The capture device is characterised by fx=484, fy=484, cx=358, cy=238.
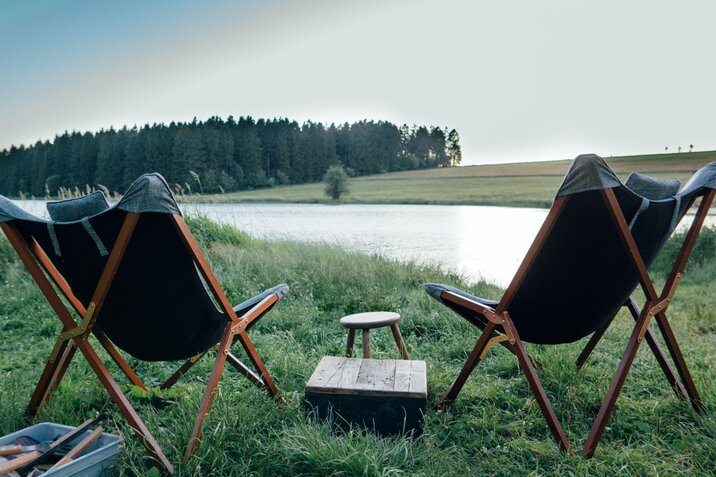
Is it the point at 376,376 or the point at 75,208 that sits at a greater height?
the point at 75,208

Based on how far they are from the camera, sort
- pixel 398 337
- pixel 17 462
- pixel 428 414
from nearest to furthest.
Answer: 1. pixel 17 462
2. pixel 428 414
3. pixel 398 337

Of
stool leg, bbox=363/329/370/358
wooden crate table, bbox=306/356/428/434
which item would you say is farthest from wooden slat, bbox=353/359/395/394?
stool leg, bbox=363/329/370/358

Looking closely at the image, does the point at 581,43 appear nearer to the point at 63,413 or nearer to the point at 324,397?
the point at 324,397

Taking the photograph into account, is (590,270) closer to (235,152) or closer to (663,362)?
(663,362)

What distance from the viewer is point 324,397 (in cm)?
211

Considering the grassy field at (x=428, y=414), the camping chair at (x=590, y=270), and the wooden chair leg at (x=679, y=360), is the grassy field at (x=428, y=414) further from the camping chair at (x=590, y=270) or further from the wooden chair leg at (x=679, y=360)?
the camping chair at (x=590, y=270)

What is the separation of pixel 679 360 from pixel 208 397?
2.14m

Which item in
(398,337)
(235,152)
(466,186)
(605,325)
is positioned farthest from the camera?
(466,186)

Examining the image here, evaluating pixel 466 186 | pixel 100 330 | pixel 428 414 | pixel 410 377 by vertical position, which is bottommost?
pixel 466 186

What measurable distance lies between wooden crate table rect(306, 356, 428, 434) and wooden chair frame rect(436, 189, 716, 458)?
339mm

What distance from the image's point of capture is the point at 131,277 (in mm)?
1839

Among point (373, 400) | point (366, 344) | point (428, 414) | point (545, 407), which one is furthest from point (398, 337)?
point (545, 407)

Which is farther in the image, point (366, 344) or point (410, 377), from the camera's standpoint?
point (366, 344)

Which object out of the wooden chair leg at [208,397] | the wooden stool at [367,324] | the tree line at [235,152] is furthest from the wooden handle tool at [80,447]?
the tree line at [235,152]
